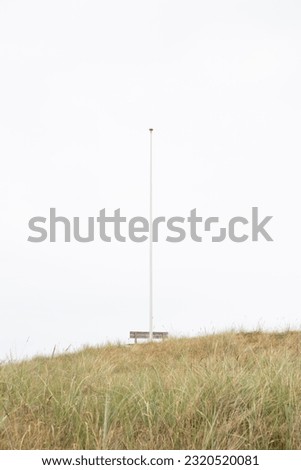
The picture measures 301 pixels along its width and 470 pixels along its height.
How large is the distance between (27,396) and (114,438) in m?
1.23

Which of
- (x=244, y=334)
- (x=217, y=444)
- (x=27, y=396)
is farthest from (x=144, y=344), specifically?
(x=217, y=444)

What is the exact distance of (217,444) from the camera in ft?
15.1

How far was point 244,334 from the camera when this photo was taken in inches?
602

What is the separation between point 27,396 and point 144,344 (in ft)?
33.9

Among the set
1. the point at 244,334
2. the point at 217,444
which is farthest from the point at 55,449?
the point at 244,334
